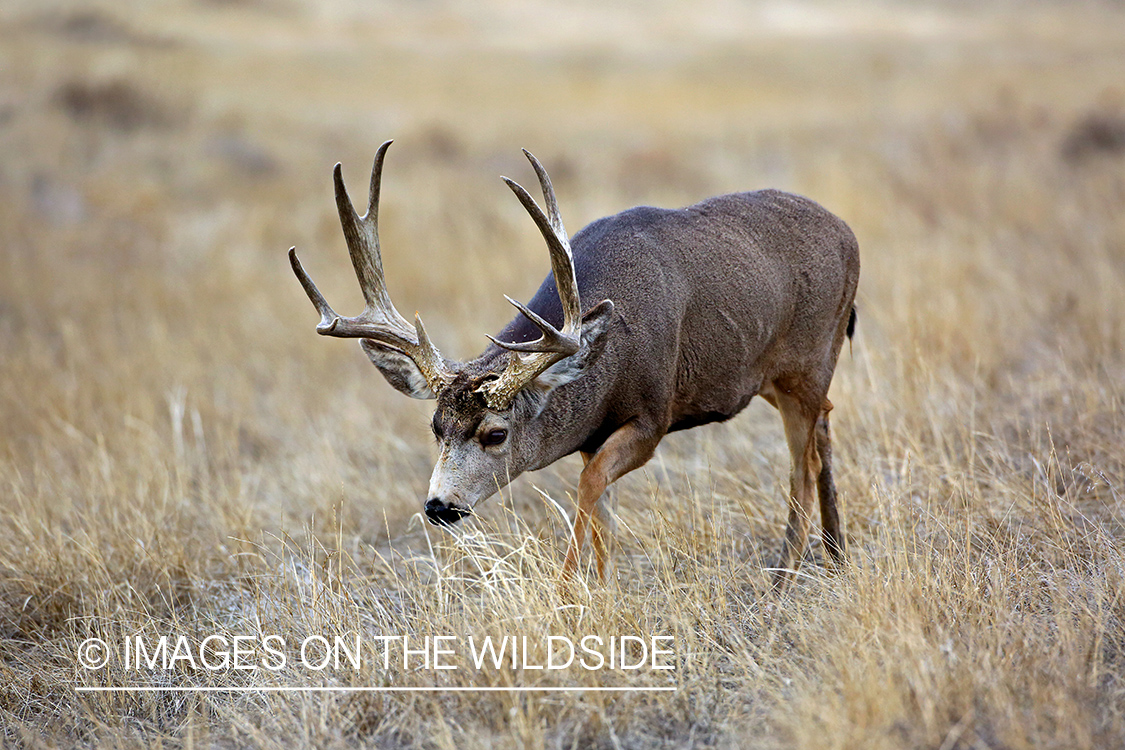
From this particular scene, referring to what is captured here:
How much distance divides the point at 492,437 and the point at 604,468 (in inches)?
18.9

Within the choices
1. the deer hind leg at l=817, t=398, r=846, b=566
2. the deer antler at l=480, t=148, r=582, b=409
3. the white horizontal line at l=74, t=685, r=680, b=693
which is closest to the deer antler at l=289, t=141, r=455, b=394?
the deer antler at l=480, t=148, r=582, b=409

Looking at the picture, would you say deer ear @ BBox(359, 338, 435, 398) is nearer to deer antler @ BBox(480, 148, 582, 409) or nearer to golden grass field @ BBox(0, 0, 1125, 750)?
deer antler @ BBox(480, 148, 582, 409)

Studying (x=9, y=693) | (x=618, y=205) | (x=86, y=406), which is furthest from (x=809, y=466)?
(x=618, y=205)

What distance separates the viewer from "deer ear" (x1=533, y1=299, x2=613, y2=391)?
3912 millimetres

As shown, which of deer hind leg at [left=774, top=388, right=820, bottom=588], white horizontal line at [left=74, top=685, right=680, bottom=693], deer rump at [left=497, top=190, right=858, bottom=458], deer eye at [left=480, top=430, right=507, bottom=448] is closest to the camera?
white horizontal line at [left=74, top=685, right=680, bottom=693]

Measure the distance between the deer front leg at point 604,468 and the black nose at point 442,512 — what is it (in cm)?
48

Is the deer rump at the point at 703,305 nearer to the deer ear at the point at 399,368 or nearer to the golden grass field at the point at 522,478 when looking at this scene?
the deer ear at the point at 399,368

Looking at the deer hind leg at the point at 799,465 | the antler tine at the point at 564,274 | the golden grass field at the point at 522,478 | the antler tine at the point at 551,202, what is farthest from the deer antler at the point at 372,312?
the deer hind leg at the point at 799,465

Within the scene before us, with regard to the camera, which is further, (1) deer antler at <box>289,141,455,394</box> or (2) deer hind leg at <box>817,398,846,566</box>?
(2) deer hind leg at <box>817,398,846,566</box>

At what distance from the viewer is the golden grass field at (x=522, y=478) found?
11.5ft

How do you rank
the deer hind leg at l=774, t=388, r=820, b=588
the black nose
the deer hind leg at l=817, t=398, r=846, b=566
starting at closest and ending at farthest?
1. the black nose
2. the deer hind leg at l=774, t=388, r=820, b=588
3. the deer hind leg at l=817, t=398, r=846, b=566

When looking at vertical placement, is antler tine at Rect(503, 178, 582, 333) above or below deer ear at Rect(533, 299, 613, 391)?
above

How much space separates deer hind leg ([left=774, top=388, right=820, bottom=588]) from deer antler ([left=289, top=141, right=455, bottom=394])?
1.85 meters

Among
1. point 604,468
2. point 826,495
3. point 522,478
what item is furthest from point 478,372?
point 522,478
